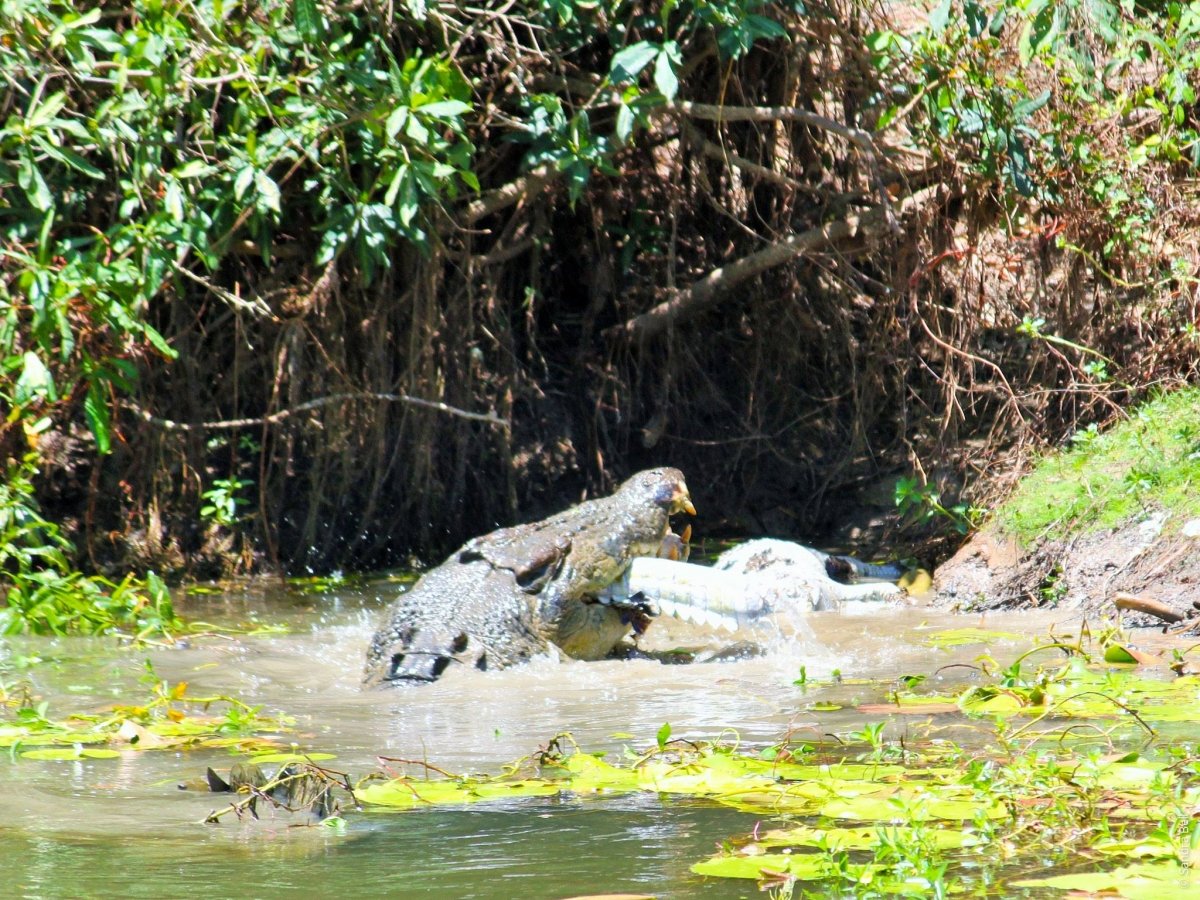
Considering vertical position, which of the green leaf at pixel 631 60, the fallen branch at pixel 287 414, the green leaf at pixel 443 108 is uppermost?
the green leaf at pixel 631 60

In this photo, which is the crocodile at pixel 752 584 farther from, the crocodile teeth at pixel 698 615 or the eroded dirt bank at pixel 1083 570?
the eroded dirt bank at pixel 1083 570

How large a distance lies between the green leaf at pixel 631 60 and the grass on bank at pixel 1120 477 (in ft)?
8.00

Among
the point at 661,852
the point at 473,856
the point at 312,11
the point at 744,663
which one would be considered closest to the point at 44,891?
the point at 473,856

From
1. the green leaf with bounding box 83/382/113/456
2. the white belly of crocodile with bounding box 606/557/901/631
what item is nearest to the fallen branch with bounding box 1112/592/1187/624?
the white belly of crocodile with bounding box 606/557/901/631

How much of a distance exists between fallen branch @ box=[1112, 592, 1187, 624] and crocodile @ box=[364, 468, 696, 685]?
5.48ft

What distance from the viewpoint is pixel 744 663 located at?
15.6ft

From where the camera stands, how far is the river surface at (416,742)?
2.41m

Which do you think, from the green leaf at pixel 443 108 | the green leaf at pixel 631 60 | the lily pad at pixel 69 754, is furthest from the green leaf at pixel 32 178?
the lily pad at pixel 69 754

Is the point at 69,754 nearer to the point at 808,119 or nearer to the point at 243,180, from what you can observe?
the point at 243,180

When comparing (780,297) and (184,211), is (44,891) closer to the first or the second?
(184,211)

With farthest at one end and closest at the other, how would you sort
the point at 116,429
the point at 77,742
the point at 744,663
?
the point at 116,429, the point at 744,663, the point at 77,742

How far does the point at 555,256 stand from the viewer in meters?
7.81

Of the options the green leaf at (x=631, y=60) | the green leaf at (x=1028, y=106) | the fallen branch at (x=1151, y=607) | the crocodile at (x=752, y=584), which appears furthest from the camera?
the green leaf at (x=1028, y=106)

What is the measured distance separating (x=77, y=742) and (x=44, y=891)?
133 centimetres
